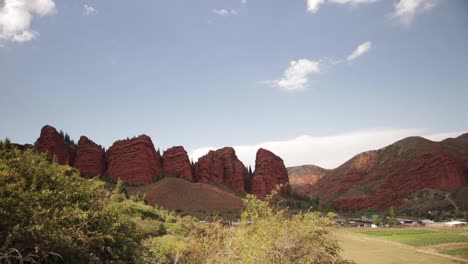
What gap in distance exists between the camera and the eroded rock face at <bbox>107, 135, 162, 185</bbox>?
79.4m

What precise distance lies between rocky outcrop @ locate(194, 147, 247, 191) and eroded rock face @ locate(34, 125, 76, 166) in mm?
31402

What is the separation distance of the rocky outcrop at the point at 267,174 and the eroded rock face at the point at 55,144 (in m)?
47.3

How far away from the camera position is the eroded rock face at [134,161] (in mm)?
79375

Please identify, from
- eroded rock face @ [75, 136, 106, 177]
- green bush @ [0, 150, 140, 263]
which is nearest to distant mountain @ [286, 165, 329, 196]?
eroded rock face @ [75, 136, 106, 177]

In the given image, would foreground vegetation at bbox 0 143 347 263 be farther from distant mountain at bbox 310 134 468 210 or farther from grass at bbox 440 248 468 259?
distant mountain at bbox 310 134 468 210

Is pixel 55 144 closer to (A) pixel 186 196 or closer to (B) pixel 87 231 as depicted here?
(A) pixel 186 196

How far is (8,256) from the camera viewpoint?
6.55 meters

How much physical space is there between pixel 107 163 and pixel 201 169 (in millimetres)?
23788

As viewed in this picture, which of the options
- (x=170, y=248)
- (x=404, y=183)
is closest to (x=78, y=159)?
(x=170, y=248)

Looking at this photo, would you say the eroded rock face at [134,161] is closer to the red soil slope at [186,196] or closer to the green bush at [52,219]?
the red soil slope at [186,196]

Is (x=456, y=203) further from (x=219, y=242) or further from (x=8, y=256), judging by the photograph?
(x=8, y=256)

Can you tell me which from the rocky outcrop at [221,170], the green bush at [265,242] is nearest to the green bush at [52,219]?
the green bush at [265,242]

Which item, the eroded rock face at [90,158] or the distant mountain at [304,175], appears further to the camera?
the distant mountain at [304,175]

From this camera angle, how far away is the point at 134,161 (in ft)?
265
